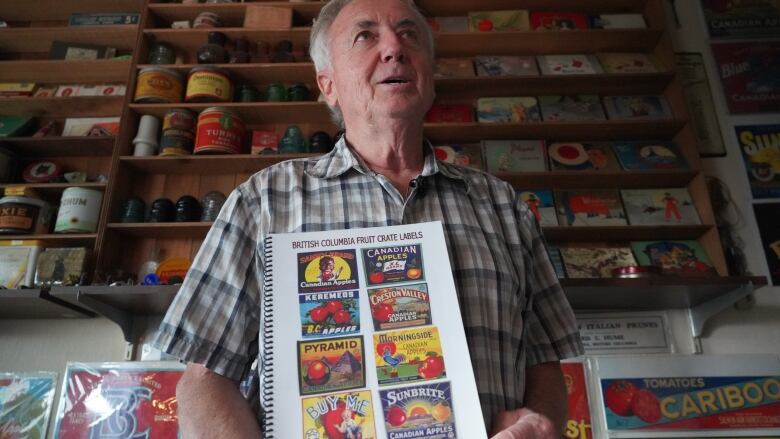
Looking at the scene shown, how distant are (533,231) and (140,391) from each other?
1462 millimetres

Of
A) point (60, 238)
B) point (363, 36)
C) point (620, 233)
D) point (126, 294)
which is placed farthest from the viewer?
point (620, 233)

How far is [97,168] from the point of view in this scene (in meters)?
2.09

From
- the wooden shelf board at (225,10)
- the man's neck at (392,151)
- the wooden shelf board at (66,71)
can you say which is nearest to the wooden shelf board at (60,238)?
the wooden shelf board at (66,71)

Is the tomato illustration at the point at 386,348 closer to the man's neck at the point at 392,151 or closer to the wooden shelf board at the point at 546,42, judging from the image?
the man's neck at the point at 392,151

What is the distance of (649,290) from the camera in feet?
5.06

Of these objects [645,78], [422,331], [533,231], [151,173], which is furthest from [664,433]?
[151,173]

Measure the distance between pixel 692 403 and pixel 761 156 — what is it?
112 cm

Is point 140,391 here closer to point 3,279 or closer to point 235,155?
point 3,279

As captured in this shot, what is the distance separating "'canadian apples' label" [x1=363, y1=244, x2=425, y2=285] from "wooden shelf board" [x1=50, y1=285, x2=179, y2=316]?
3.53 feet

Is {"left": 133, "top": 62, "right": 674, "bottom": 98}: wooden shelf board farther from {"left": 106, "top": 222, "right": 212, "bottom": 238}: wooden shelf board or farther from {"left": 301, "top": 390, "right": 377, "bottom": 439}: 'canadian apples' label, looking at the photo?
{"left": 301, "top": 390, "right": 377, "bottom": 439}: 'canadian apples' label

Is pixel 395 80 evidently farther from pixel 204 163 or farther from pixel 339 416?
pixel 204 163

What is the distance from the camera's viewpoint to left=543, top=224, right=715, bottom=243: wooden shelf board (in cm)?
178

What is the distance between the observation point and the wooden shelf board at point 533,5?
7.32 ft

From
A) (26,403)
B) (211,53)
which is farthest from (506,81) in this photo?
(26,403)
